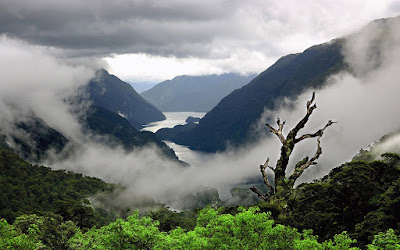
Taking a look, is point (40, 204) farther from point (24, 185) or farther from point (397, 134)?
point (397, 134)

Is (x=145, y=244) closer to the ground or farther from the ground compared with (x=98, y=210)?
closer to the ground

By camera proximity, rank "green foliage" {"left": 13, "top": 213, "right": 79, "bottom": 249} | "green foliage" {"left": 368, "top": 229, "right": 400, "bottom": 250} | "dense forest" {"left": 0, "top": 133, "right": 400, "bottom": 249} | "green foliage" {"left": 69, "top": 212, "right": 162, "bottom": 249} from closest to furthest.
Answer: "green foliage" {"left": 368, "top": 229, "right": 400, "bottom": 250}
"green foliage" {"left": 69, "top": 212, "right": 162, "bottom": 249}
"dense forest" {"left": 0, "top": 133, "right": 400, "bottom": 249}
"green foliage" {"left": 13, "top": 213, "right": 79, "bottom": 249}

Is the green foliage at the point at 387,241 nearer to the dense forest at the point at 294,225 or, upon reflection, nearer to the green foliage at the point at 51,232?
the dense forest at the point at 294,225

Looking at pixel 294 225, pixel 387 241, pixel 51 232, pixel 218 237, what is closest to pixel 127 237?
pixel 218 237

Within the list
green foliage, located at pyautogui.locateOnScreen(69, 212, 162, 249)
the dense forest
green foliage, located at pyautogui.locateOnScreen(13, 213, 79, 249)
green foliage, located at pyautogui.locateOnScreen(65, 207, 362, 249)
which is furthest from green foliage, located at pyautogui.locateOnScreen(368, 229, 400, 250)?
green foliage, located at pyautogui.locateOnScreen(13, 213, 79, 249)

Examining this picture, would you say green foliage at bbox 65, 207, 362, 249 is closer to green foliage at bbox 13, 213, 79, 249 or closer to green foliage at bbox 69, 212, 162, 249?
green foliage at bbox 69, 212, 162, 249

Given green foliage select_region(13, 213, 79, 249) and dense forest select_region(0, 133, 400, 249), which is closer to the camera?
dense forest select_region(0, 133, 400, 249)

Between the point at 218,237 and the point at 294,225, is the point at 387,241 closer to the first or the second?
the point at 218,237

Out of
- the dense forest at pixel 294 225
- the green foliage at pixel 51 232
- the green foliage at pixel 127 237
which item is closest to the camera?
the green foliage at pixel 127 237

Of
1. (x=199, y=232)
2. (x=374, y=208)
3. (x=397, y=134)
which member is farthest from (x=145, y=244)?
(x=397, y=134)

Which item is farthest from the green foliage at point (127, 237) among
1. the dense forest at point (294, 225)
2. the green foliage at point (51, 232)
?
the green foliage at point (51, 232)

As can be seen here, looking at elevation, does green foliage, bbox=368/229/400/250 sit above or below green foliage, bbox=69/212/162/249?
above
